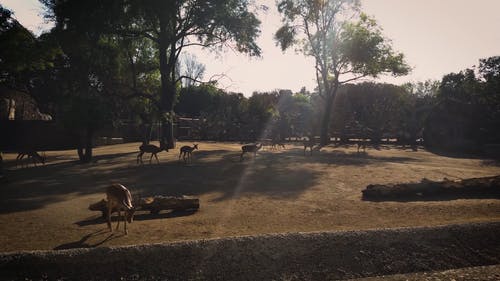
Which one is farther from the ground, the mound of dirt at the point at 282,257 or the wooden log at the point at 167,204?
the wooden log at the point at 167,204

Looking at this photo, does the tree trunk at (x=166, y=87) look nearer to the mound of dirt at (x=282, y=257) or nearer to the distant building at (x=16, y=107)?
the distant building at (x=16, y=107)

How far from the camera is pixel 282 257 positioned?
6457 millimetres

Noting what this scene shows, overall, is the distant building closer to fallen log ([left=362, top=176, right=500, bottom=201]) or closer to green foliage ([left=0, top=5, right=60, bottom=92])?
green foliage ([left=0, top=5, right=60, bottom=92])

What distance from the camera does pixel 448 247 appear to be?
701 centimetres

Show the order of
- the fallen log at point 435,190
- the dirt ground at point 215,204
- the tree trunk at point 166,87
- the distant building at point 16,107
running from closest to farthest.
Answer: the dirt ground at point 215,204, the fallen log at point 435,190, the tree trunk at point 166,87, the distant building at point 16,107

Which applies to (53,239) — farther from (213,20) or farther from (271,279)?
(213,20)

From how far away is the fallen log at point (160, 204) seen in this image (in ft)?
27.6

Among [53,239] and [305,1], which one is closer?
[53,239]

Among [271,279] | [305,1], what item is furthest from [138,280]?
[305,1]

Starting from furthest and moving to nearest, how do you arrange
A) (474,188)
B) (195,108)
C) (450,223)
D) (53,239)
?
(195,108) < (474,188) < (450,223) < (53,239)

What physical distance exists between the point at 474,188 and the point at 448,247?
5092mm

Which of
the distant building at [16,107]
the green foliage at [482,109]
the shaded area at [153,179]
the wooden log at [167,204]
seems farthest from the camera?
the distant building at [16,107]

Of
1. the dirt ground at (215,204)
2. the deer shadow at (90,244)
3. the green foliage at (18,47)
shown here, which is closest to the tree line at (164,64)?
the green foliage at (18,47)

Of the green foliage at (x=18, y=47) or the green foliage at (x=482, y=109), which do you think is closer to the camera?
the green foliage at (x=18, y=47)
